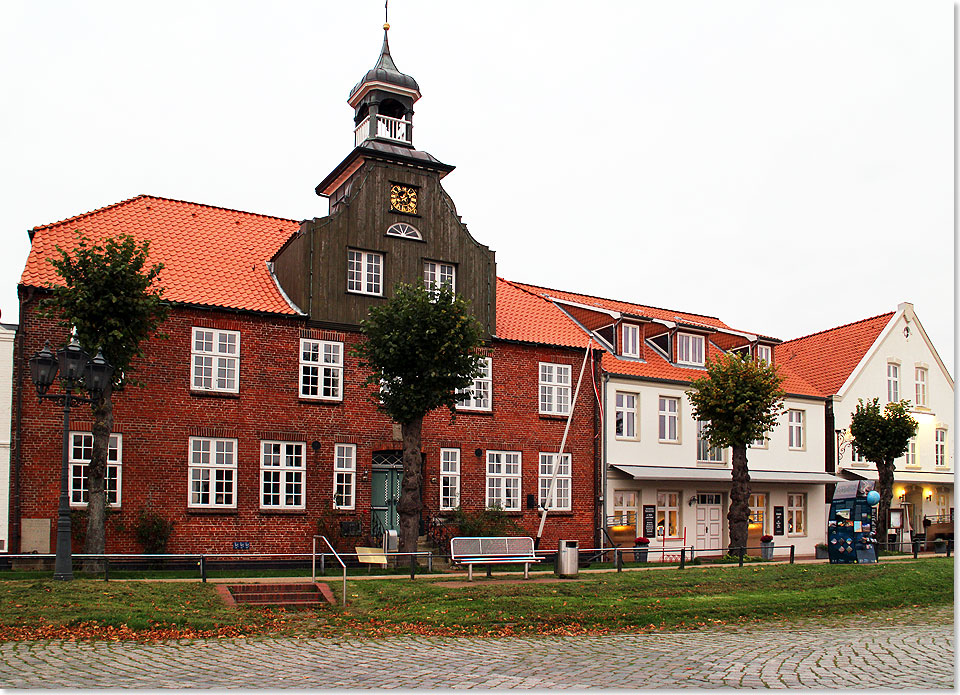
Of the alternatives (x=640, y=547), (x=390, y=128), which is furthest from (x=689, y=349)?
(x=390, y=128)

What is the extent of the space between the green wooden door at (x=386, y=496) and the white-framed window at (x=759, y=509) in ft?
47.3

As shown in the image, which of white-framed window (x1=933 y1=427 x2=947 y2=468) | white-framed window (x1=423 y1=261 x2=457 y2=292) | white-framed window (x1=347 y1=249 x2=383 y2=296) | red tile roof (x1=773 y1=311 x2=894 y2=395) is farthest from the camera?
white-framed window (x1=933 y1=427 x2=947 y2=468)

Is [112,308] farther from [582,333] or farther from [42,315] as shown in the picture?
[582,333]

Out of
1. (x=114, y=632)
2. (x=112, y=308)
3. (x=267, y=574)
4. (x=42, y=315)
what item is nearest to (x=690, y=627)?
(x=114, y=632)

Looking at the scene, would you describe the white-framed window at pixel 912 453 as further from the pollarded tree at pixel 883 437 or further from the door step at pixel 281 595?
the door step at pixel 281 595

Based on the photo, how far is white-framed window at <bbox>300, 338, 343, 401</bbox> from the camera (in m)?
26.6

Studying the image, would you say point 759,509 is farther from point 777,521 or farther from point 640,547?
point 640,547

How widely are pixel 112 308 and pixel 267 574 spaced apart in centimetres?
693

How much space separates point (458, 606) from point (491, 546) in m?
5.86

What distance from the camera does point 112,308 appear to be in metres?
20.3

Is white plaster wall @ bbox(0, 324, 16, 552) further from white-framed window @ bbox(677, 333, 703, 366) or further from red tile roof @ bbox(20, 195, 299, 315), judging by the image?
white-framed window @ bbox(677, 333, 703, 366)

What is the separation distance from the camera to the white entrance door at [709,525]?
33750mm

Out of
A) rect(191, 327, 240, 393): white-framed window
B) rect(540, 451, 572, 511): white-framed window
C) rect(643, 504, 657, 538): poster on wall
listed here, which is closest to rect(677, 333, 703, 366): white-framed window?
rect(643, 504, 657, 538): poster on wall

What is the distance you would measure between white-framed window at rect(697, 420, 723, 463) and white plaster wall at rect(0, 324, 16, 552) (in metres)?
21.8
